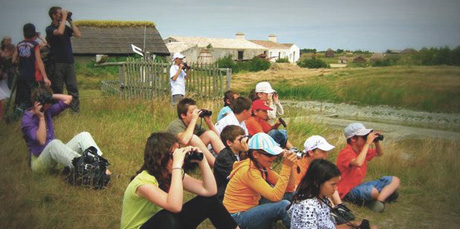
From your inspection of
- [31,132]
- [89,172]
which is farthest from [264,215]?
[31,132]

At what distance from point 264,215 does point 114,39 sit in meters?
24.7

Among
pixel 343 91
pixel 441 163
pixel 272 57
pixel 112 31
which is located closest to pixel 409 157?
pixel 441 163

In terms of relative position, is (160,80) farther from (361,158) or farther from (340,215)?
(340,215)

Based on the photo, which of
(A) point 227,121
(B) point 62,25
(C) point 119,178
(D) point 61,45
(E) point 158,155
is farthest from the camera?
(D) point 61,45

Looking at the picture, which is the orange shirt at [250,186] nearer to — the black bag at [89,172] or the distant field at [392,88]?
the black bag at [89,172]

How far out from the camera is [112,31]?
89.0 feet

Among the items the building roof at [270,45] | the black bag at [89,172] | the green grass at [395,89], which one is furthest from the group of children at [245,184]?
the building roof at [270,45]

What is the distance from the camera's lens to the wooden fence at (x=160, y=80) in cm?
1066

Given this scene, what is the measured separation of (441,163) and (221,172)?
327cm

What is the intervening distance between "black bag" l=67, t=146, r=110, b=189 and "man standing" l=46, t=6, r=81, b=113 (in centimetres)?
319

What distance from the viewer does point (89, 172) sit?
4.20 m

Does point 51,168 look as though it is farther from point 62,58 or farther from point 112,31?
point 112,31

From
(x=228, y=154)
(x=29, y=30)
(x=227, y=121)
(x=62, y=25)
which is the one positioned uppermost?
(x=62, y=25)

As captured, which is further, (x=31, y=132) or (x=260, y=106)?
(x=260, y=106)
